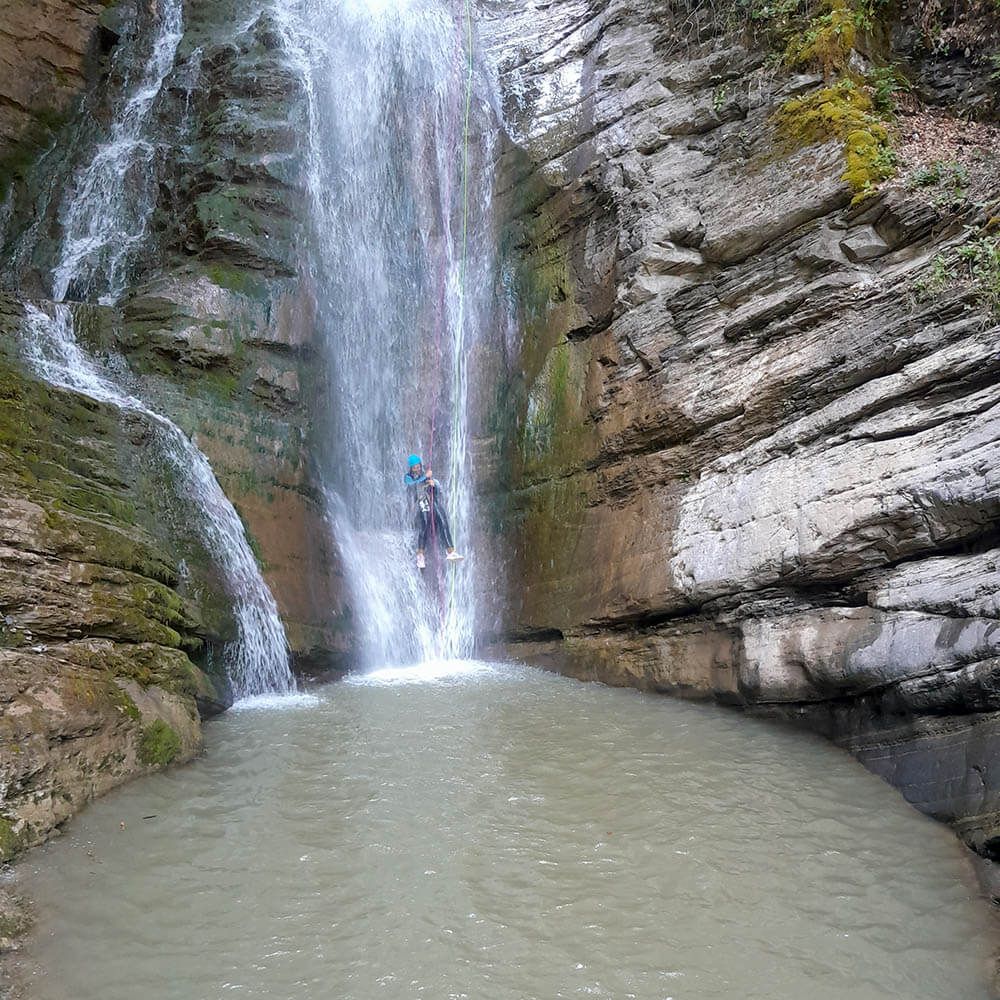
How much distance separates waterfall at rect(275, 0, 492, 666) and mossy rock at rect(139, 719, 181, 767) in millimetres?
4393

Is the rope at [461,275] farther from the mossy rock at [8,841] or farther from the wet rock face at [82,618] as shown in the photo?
the mossy rock at [8,841]

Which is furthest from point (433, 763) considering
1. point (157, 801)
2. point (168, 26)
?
point (168, 26)

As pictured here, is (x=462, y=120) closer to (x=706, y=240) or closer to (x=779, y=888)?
(x=706, y=240)

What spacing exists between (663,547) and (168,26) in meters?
14.7

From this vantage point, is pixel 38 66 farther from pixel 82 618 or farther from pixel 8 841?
pixel 8 841

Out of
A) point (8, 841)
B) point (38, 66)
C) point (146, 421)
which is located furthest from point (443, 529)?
point (38, 66)

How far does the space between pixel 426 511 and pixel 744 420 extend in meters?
4.86

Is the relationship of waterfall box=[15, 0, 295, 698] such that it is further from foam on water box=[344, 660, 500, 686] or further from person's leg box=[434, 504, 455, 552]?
person's leg box=[434, 504, 455, 552]

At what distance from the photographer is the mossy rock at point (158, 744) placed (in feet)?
A: 18.6

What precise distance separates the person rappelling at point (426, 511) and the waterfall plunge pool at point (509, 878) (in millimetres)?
4892

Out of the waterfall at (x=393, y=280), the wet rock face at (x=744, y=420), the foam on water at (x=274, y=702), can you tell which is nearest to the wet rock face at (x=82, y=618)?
the foam on water at (x=274, y=702)

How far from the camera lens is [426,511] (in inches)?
450

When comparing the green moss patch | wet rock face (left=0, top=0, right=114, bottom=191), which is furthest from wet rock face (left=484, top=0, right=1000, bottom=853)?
wet rock face (left=0, top=0, right=114, bottom=191)

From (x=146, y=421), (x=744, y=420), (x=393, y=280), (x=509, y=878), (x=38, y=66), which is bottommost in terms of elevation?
(x=509, y=878)
